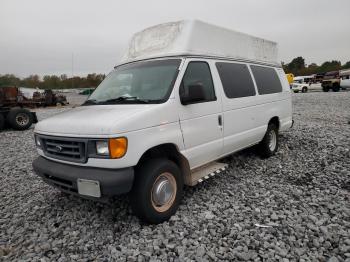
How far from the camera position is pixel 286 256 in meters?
2.83

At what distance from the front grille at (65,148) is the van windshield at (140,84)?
0.86 metres

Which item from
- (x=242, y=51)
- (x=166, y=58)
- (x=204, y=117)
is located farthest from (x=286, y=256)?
(x=242, y=51)

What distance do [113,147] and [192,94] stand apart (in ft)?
4.36

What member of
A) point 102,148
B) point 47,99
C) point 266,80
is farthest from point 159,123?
point 47,99

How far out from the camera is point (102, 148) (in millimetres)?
3010

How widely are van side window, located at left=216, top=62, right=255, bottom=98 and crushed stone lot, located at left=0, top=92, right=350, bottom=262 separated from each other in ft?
5.24

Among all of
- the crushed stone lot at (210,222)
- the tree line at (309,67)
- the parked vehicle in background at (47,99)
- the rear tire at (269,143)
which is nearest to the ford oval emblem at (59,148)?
the crushed stone lot at (210,222)

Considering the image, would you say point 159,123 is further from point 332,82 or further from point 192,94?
point 332,82

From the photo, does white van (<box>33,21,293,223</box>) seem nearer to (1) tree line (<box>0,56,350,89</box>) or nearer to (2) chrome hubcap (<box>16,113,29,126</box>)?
(2) chrome hubcap (<box>16,113,29,126</box>)

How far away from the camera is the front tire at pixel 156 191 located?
10.6 ft

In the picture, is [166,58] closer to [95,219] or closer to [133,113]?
[133,113]

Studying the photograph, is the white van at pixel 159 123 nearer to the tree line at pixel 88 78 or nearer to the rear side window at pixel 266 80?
the rear side window at pixel 266 80

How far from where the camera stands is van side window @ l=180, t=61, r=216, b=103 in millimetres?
3760

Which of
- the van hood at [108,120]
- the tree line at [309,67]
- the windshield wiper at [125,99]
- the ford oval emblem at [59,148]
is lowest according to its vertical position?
the ford oval emblem at [59,148]
